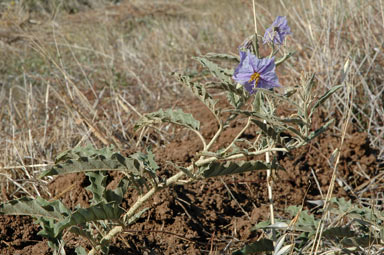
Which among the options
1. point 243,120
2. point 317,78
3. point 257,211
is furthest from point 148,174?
point 317,78

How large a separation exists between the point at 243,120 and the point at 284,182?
50 centimetres

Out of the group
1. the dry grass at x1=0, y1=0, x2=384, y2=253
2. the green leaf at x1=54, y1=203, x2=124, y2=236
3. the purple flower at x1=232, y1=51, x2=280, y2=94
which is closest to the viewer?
the green leaf at x1=54, y1=203, x2=124, y2=236

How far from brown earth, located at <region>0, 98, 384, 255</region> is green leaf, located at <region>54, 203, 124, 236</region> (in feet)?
0.99

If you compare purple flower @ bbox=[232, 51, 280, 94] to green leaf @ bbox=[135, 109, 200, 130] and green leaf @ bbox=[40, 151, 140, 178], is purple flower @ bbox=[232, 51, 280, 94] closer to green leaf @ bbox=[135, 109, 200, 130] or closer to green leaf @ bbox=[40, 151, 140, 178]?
green leaf @ bbox=[135, 109, 200, 130]

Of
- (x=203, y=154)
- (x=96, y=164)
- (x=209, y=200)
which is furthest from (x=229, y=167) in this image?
(x=209, y=200)

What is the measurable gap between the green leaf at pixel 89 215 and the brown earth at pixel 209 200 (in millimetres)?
302

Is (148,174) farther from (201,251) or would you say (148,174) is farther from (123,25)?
(123,25)

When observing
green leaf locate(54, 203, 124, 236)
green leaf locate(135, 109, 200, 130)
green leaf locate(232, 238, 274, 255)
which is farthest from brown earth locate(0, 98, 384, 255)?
green leaf locate(135, 109, 200, 130)

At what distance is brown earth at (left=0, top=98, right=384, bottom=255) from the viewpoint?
5.49 feet

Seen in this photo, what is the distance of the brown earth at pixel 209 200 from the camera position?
1673 millimetres

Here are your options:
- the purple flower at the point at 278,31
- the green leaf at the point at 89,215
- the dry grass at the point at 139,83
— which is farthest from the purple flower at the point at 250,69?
the green leaf at the point at 89,215

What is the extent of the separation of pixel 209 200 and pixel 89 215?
2.66 feet

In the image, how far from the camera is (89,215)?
121cm

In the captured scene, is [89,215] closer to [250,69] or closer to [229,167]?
[229,167]
